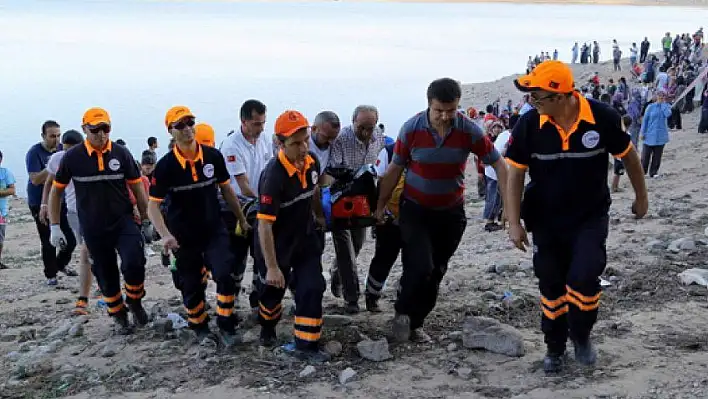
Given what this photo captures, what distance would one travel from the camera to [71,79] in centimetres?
5500

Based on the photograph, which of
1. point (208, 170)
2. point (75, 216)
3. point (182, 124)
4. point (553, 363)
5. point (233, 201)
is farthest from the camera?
point (75, 216)

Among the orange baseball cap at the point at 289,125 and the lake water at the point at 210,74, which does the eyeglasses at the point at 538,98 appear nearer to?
the orange baseball cap at the point at 289,125

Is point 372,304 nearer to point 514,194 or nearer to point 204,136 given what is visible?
point 204,136

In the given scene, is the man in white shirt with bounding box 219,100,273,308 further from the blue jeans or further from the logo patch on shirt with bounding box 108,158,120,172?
the blue jeans

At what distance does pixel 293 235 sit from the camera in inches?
230

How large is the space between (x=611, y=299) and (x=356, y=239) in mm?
2303

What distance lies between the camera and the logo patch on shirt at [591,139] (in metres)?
4.98

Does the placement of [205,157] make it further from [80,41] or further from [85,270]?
[80,41]

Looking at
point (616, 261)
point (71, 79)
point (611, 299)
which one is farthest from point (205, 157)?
point (71, 79)

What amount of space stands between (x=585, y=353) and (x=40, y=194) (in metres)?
7.01

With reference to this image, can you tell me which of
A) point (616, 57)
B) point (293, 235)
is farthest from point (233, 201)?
point (616, 57)

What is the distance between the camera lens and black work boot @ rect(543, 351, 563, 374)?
530 centimetres

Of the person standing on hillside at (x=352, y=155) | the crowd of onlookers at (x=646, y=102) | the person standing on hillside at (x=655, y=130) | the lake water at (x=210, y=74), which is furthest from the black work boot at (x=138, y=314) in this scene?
the lake water at (x=210, y=74)

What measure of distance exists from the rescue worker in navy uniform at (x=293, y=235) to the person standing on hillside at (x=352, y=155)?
2.70 ft
